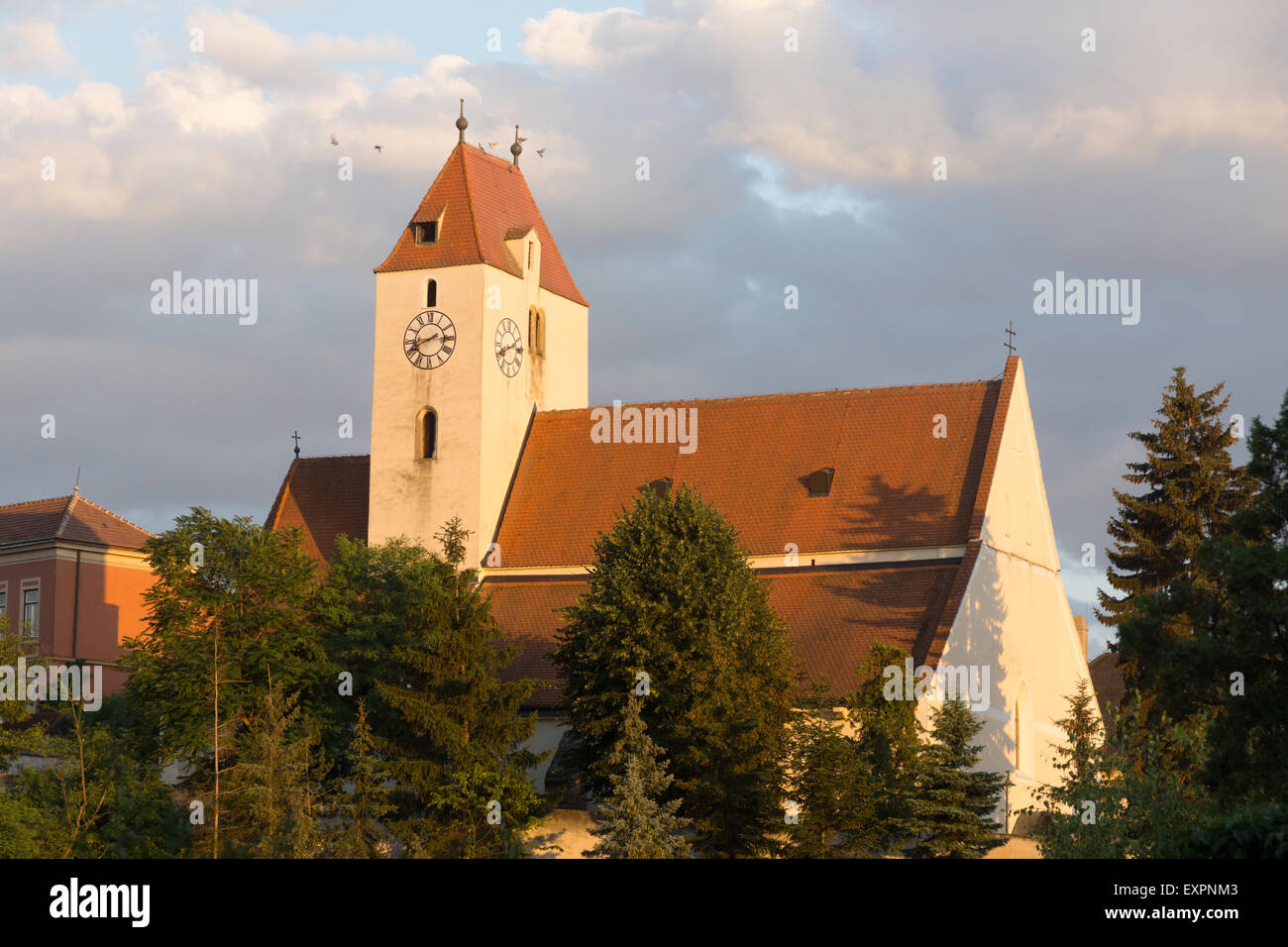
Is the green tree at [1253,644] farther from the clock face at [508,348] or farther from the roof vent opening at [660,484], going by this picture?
the clock face at [508,348]

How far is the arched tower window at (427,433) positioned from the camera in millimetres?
46812

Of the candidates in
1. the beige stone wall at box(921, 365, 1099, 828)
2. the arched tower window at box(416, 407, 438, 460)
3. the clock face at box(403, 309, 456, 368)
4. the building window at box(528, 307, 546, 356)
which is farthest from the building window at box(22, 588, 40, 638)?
the beige stone wall at box(921, 365, 1099, 828)

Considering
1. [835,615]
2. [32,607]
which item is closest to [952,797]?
[835,615]

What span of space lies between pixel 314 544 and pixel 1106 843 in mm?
31084

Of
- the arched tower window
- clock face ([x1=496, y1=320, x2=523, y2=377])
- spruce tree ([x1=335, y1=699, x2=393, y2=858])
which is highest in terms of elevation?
clock face ([x1=496, y1=320, x2=523, y2=377])

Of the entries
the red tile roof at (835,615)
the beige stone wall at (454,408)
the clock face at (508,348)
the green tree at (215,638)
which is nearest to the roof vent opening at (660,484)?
the red tile roof at (835,615)

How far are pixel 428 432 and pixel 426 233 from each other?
228 inches

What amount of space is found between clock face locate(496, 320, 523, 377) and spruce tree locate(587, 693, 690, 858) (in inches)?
710

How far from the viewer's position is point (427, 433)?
4703cm

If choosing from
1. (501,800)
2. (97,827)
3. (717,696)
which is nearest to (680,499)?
(717,696)

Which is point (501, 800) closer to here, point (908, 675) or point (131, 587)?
point (908, 675)

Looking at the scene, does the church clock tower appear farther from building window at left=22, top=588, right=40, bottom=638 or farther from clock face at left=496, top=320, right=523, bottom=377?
building window at left=22, top=588, right=40, bottom=638

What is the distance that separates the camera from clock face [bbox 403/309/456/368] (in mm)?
46844
